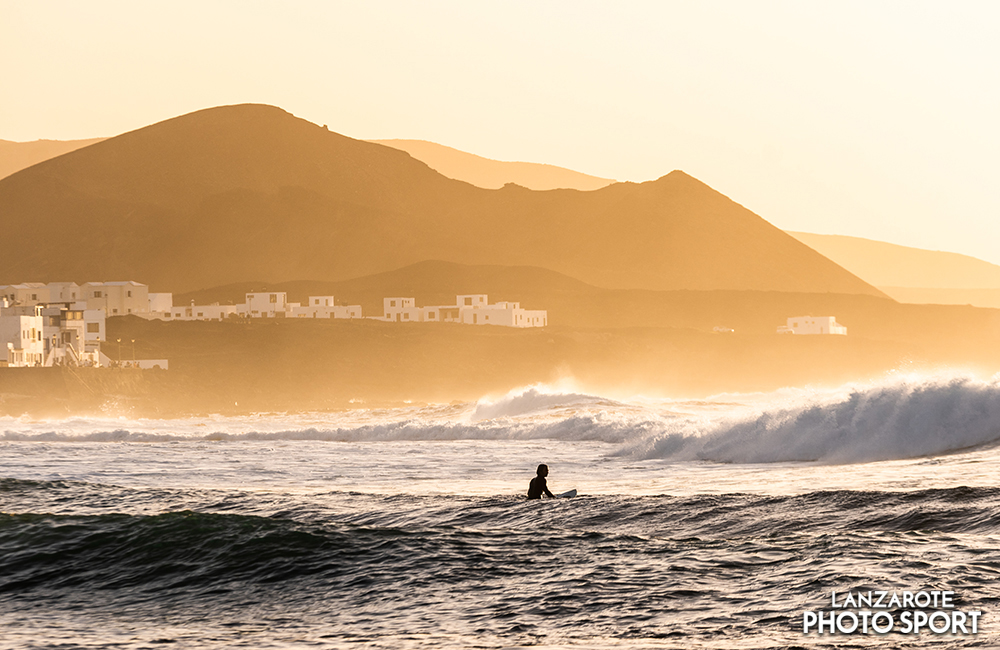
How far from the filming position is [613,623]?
9.88m

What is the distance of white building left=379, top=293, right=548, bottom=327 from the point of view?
5561 inches

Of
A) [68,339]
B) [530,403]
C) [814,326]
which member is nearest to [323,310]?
[68,339]

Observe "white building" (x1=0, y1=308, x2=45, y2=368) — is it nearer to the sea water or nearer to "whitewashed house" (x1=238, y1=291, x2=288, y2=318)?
"whitewashed house" (x1=238, y1=291, x2=288, y2=318)

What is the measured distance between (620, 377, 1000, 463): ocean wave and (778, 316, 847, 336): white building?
129087 millimetres

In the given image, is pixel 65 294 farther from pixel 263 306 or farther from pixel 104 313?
pixel 263 306

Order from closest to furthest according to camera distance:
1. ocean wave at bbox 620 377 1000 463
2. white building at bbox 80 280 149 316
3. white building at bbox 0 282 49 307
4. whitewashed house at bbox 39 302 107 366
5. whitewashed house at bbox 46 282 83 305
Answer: ocean wave at bbox 620 377 1000 463 → whitewashed house at bbox 39 302 107 366 → white building at bbox 0 282 49 307 → white building at bbox 80 280 149 316 → whitewashed house at bbox 46 282 83 305

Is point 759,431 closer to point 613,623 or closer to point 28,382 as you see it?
point 613,623

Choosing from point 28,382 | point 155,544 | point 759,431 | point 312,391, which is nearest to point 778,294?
point 312,391

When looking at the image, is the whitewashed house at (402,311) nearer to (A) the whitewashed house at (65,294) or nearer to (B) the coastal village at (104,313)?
(B) the coastal village at (104,313)

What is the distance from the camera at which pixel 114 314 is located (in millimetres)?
130375

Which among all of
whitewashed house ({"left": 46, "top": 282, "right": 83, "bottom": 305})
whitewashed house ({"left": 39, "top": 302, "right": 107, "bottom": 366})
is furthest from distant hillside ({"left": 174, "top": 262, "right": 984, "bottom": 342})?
whitewashed house ({"left": 39, "top": 302, "right": 107, "bottom": 366})

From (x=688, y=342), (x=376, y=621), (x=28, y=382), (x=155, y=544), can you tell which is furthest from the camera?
(x=688, y=342)

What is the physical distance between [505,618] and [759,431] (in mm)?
20018

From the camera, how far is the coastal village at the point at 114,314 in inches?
3797
